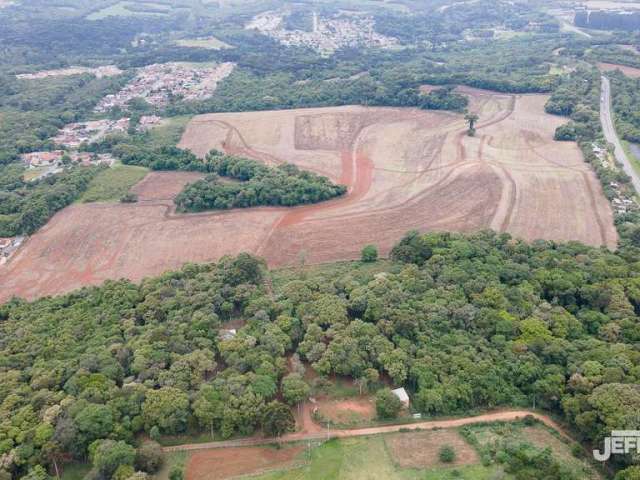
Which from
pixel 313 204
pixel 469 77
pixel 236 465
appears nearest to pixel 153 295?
pixel 236 465

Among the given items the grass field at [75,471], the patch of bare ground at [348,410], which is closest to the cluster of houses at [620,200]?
A: the patch of bare ground at [348,410]

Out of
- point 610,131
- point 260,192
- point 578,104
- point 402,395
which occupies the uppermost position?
point 578,104

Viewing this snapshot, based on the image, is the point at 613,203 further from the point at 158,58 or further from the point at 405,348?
the point at 158,58

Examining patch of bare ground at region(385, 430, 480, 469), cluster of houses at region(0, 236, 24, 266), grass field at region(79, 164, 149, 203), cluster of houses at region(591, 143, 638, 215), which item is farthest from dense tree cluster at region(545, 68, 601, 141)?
cluster of houses at region(0, 236, 24, 266)

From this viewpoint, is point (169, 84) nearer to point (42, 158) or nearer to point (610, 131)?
point (42, 158)

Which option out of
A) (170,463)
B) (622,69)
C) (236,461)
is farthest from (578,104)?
(170,463)

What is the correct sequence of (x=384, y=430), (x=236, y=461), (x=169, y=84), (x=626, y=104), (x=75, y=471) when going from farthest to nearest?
1. (x=169, y=84)
2. (x=626, y=104)
3. (x=384, y=430)
4. (x=236, y=461)
5. (x=75, y=471)

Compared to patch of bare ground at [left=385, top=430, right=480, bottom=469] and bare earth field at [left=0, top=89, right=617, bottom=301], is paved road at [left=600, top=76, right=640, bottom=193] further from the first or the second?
patch of bare ground at [left=385, top=430, right=480, bottom=469]
